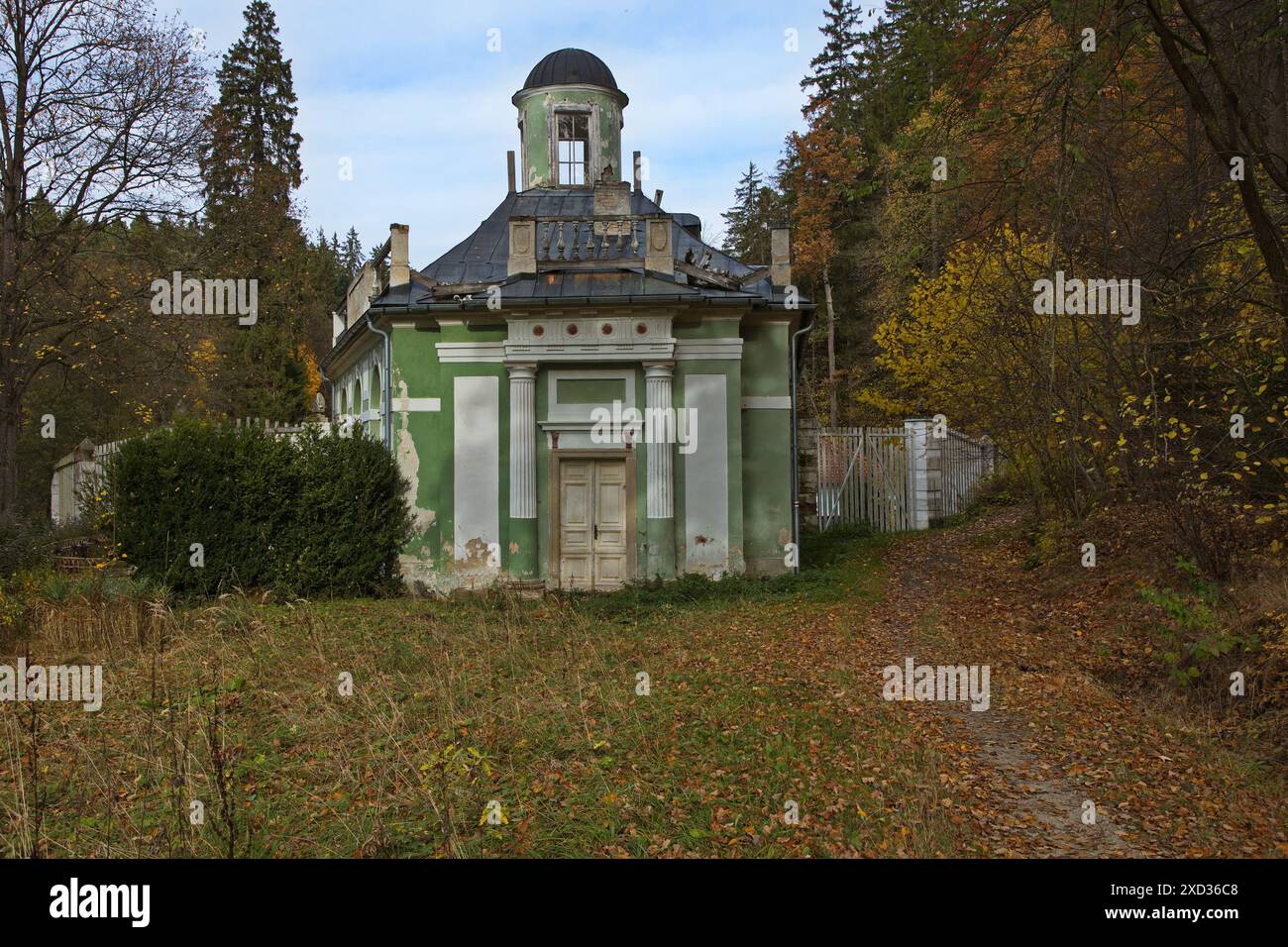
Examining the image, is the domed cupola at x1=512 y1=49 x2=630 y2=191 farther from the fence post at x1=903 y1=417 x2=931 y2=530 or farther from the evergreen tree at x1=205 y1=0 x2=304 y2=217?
the evergreen tree at x1=205 y1=0 x2=304 y2=217

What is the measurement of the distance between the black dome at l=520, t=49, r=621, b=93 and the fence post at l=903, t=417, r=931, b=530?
1021cm

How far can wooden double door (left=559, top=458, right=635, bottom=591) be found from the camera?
50.2 ft

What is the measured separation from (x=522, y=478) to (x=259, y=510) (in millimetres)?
4127

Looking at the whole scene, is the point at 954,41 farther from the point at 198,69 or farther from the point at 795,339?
the point at 198,69

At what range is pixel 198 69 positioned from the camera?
1866 cm

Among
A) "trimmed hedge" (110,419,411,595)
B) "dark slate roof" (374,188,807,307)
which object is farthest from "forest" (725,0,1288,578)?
"trimmed hedge" (110,419,411,595)

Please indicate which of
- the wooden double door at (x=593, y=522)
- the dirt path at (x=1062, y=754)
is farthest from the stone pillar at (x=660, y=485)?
the dirt path at (x=1062, y=754)

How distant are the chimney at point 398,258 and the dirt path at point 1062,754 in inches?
372

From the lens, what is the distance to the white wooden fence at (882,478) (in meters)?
22.3

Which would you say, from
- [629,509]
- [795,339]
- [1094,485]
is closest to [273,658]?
[629,509]

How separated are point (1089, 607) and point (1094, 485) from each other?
11.7ft

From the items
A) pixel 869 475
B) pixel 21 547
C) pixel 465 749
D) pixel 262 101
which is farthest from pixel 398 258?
pixel 262 101

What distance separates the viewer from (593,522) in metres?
15.4
